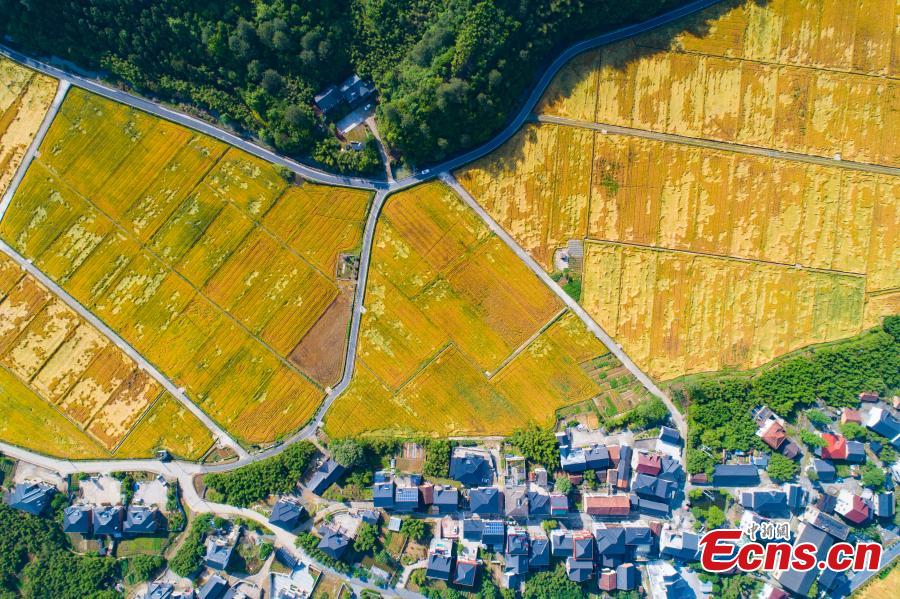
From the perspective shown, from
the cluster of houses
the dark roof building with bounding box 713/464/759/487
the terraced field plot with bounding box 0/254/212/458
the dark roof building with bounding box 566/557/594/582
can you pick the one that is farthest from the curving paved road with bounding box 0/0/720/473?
the dark roof building with bounding box 566/557/594/582

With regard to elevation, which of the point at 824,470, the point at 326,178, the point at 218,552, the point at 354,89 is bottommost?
the point at 218,552

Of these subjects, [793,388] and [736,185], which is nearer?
[793,388]

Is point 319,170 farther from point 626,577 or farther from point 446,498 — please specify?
point 626,577

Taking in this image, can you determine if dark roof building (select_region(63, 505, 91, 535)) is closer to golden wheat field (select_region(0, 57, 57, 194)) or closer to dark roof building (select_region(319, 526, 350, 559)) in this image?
dark roof building (select_region(319, 526, 350, 559))

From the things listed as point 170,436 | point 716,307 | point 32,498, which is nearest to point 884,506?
point 716,307

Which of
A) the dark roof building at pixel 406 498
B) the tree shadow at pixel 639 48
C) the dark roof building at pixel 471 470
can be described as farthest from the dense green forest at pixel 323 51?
the dark roof building at pixel 406 498
